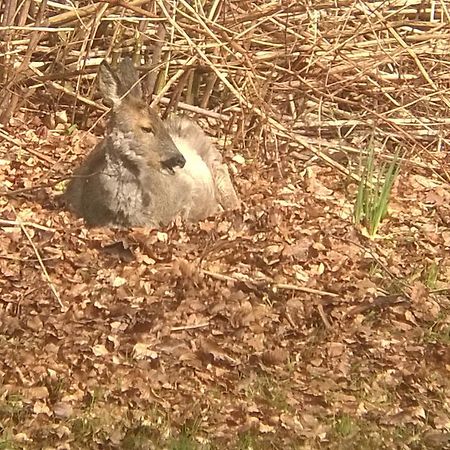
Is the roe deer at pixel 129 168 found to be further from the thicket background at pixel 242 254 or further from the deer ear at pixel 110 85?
the thicket background at pixel 242 254

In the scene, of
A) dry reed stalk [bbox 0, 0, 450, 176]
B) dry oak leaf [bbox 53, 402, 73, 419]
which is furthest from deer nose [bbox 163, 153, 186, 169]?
dry oak leaf [bbox 53, 402, 73, 419]

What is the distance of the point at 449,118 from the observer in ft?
27.2

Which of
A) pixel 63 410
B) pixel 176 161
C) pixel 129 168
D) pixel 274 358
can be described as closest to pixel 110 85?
pixel 129 168

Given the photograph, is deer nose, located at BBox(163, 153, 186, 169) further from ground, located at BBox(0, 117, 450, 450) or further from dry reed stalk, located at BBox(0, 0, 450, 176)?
dry reed stalk, located at BBox(0, 0, 450, 176)

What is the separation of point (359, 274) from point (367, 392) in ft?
4.18

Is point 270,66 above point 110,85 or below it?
below

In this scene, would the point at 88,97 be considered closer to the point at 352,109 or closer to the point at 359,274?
the point at 352,109

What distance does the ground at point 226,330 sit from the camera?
4480 millimetres

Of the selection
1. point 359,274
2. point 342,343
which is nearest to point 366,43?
point 359,274

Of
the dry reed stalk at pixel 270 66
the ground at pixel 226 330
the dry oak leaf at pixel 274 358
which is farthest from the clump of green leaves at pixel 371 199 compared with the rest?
the dry oak leaf at pixel 274 358

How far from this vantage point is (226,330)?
17.3 ft

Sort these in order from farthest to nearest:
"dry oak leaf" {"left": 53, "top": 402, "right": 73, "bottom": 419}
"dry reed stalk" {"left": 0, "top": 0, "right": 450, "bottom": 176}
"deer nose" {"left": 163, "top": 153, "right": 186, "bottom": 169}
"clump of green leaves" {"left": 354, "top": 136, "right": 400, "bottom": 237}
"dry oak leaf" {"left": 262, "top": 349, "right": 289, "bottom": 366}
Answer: "dry reed stalk" {"left": 0, "top": 0, "right": 450, "bottom": 176}
"clump of green leaves" {"left": 354, "top": 136, "right": 400, "bottom": 237}
"deer nose" {"left": 163, "top": 153, "right": 186, "bottom": 169}
"dry oak leaf" {"left": 262, "top": 349, "right": 289, "bottom": 366}
"dry oak leaf" {"left": 53, "top": 402, "right": 73, "bottom": 419}

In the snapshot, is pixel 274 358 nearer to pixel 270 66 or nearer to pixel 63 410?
pixel 63 410

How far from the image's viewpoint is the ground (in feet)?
14.7
